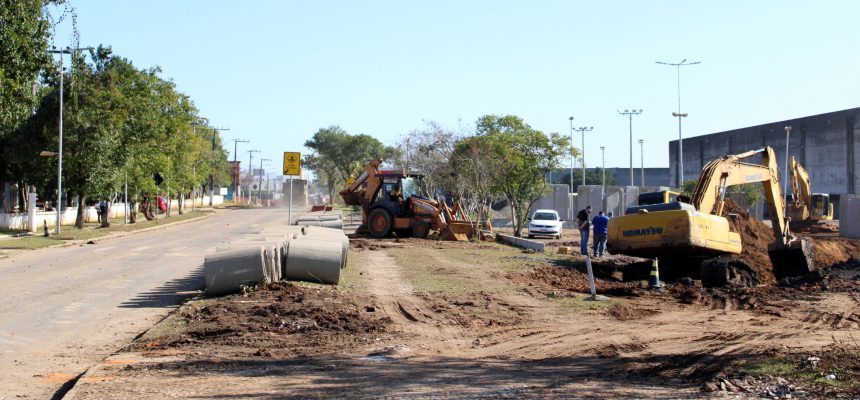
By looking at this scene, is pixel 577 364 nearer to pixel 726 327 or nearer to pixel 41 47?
pixel 726 327

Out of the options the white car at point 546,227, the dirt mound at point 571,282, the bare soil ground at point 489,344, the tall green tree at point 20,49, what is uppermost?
the tall green tree at point 20,49

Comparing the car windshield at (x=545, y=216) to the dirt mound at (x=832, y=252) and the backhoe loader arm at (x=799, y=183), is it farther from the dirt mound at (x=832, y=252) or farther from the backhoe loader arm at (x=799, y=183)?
the dirt mound at (x=832, y=252)

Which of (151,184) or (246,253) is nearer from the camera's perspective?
(246,253)

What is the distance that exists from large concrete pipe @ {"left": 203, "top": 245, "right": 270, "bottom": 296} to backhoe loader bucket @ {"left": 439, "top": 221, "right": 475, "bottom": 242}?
19.0 metres

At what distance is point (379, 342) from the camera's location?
11094mm

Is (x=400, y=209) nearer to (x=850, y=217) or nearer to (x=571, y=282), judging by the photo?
(x=571, y=282)

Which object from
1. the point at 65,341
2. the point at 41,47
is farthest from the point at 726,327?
the point at 41,47

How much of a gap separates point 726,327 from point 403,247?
58.1ft

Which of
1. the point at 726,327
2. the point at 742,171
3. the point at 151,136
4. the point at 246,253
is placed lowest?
the point at 726,327

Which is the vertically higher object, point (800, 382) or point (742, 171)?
point (742, 171)

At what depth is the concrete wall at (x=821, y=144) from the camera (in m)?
65.5

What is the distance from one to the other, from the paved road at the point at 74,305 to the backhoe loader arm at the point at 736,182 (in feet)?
40.5

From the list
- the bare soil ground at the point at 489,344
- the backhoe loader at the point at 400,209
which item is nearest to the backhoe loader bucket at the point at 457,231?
the backhoe loader at the point at 400,209

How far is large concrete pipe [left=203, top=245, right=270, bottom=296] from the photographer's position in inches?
586
